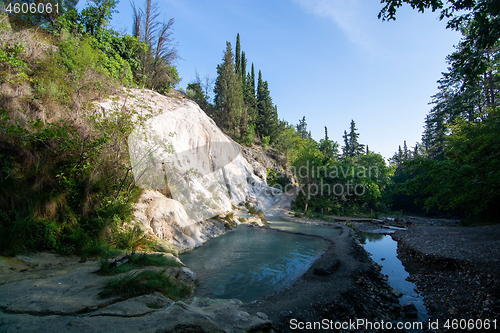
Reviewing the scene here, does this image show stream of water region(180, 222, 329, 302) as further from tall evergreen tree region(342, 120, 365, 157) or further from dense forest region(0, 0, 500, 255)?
tall evergreen tree region(342, 120, 365, 157)

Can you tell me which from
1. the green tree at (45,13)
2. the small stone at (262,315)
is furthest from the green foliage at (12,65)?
the small stone at (262,315)

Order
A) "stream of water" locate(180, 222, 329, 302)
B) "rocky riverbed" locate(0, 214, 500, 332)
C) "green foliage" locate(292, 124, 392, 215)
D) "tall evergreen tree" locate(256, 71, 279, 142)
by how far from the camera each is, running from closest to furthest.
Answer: "rocky riverbed" locate(0, 214, 500, 332), "stream of water" locate(180, 222, 329, 302), "green foliage" locate(292, 124, 392, 215), "tall evergreen tree" locate(256, 71, 279, 142)

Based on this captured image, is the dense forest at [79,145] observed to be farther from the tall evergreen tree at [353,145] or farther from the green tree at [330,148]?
the tall evergreen tree at [353,145]

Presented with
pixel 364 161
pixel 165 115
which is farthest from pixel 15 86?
pixel 364 161

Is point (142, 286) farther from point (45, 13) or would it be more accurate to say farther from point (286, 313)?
point (45, 13)

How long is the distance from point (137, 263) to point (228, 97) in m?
27.4

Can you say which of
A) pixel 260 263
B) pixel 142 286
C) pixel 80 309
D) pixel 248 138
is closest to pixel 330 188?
pixel 248 138

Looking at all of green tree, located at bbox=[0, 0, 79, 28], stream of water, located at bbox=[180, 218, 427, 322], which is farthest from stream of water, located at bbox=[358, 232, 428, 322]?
green tree, located at bbox=[0, 0, 79, 28]

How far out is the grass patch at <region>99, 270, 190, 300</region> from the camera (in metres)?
3.56

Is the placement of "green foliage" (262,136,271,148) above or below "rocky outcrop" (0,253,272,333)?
above

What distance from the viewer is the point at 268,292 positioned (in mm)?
5879

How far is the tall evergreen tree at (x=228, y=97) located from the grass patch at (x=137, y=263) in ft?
82.9

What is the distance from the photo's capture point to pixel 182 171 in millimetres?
13508

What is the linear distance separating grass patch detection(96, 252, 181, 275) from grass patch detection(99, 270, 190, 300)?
0.56 meters
